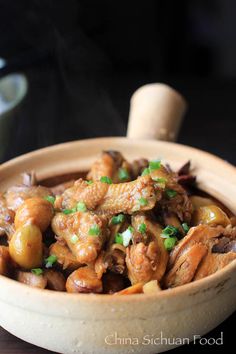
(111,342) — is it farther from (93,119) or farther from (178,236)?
(93,119)

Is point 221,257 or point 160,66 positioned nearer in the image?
point 221,257

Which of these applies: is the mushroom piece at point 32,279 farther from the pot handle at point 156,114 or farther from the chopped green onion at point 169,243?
the pot handle at point 156,114

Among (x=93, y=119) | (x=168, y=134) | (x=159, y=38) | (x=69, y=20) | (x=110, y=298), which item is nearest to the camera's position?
(x=110, y=298)

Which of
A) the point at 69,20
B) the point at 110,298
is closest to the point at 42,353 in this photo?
the point at 110,298

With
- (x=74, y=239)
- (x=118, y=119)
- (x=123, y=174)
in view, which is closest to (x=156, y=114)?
(x=123, y=174)

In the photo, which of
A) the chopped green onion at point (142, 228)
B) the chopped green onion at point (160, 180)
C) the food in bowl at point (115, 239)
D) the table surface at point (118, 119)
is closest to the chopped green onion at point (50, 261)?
the food in bowl at point (115, 239)
